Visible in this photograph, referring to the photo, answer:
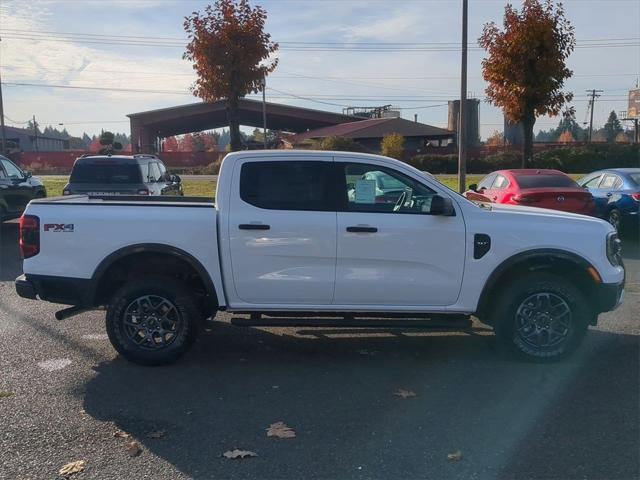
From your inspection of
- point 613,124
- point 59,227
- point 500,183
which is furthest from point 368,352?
point 613,124

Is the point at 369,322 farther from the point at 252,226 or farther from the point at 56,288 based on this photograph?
the point at 56,288

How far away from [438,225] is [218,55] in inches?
579

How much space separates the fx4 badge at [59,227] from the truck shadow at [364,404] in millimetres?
1273

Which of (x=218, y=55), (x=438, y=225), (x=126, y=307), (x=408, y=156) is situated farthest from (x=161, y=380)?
(x=408, y=156)

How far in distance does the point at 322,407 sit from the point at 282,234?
159 centimetres

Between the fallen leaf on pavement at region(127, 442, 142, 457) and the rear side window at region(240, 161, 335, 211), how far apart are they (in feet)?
7.78

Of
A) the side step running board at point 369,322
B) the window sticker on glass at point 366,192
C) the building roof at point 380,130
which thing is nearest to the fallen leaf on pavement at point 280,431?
the side step running board at point 369,322

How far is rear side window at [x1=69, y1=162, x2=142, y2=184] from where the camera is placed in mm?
13414

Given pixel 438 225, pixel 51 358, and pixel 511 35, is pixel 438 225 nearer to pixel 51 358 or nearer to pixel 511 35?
pixel 51 358

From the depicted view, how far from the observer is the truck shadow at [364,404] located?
4176mm

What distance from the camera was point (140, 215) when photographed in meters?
5.87

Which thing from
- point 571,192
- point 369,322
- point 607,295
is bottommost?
point 369,322

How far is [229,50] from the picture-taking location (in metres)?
19.0

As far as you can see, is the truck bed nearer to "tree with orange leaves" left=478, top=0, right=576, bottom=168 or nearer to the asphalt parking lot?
the asphalt parking lot
